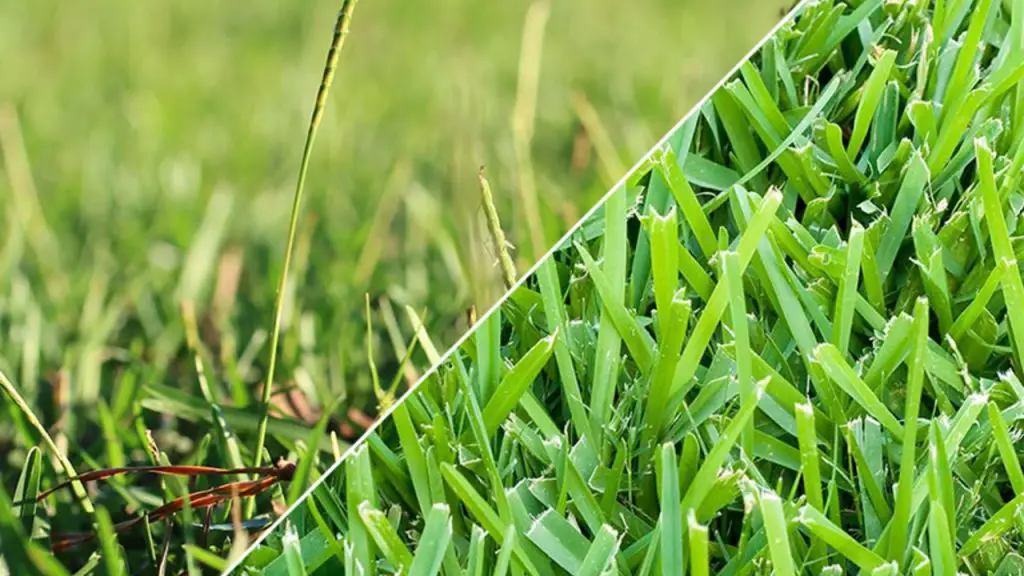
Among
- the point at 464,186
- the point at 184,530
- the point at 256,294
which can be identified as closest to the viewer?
the point at 184,530

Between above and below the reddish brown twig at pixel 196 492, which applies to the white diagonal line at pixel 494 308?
above

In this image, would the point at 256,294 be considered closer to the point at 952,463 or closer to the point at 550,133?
the point at 550,133

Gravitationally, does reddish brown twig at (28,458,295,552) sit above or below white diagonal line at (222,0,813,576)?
below

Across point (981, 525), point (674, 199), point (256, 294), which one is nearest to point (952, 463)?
point (981, 525)
